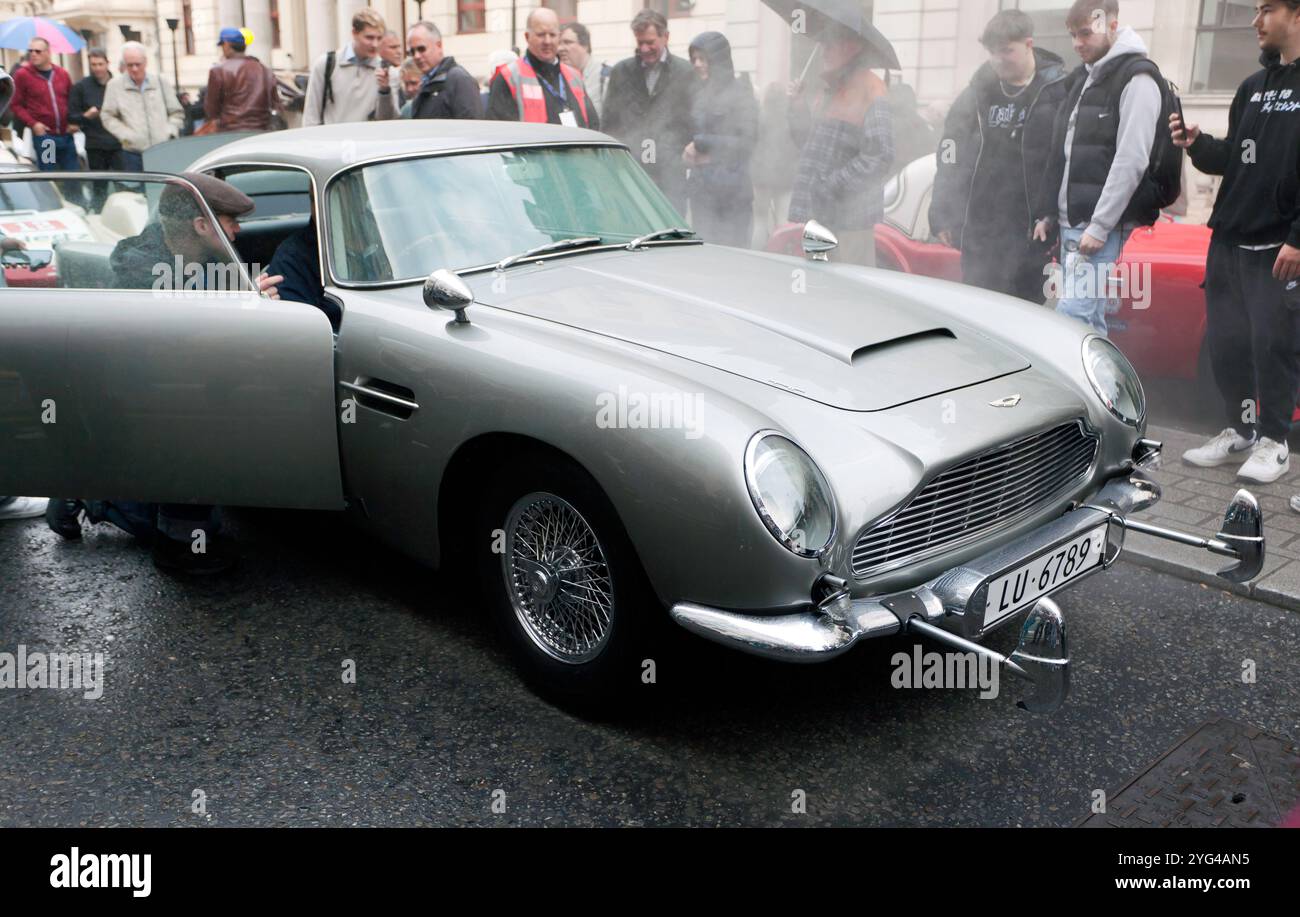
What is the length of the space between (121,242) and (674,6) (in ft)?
26.7

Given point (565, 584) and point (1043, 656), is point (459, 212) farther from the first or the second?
point (1043, 656)

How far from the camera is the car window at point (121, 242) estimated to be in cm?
351

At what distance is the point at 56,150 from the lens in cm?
1149

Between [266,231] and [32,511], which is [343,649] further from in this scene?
[266,231]

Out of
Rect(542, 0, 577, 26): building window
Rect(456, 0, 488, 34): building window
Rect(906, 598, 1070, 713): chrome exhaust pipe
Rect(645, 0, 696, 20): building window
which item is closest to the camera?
Rect(906, 598, 1070, 713): chrome exhaust pipe

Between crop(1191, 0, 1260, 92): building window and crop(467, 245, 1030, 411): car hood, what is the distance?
3.15m

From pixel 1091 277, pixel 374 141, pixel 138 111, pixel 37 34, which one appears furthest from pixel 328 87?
pixel 37 34

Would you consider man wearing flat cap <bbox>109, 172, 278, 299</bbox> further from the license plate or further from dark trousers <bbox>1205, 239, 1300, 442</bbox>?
dark trousers <bbox>1205, 239, 1300, 442</bbox>

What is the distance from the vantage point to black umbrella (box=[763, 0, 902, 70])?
6.32m

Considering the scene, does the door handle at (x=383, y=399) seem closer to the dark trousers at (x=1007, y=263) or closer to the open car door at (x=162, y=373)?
the open car door at (x=162, y=373)

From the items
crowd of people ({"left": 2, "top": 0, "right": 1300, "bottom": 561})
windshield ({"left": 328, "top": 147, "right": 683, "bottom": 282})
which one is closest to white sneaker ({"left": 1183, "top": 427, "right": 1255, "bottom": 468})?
crowd of people ({"left": 2, "top": 0, "right": 1300, "bottom": 561})

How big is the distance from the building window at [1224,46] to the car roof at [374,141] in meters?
3.56

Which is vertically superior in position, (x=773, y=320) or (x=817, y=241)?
(x=817, y=241)
